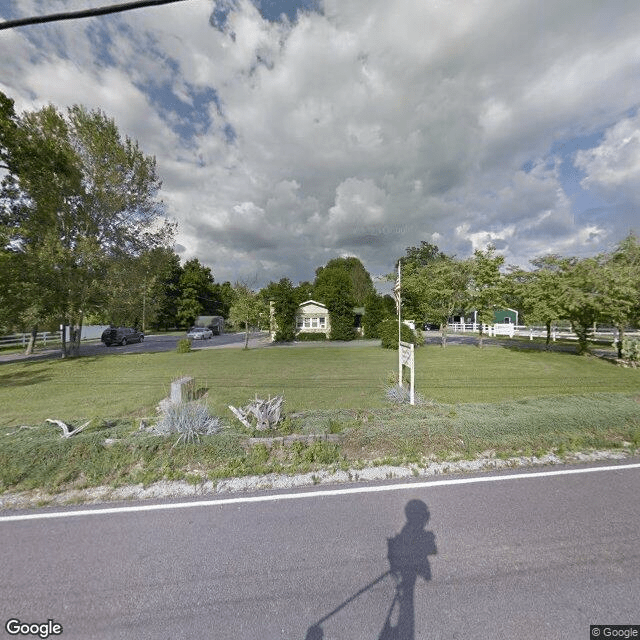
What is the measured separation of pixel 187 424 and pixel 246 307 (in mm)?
17304

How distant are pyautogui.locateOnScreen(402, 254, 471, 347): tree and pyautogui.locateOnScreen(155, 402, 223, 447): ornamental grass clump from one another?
61.6 ft

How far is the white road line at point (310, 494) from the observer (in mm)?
3264

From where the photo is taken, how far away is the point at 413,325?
22.2m

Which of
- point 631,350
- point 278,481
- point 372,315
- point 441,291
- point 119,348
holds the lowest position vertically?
point 119,348

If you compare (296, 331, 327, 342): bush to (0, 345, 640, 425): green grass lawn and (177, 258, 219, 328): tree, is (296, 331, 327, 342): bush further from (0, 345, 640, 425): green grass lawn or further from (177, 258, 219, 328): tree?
(177, 258, 219, 328): tree

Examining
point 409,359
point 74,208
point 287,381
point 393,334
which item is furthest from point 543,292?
point 74,208

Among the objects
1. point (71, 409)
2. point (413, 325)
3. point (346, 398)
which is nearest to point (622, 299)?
point (413, 325)

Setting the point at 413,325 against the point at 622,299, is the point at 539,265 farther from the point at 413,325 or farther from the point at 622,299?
the point at 413,325

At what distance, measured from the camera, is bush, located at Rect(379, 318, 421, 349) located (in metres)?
19.3

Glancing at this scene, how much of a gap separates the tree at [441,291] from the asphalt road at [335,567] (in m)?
18.1

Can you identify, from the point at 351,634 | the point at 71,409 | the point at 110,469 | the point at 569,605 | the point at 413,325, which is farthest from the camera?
the point at 413,325

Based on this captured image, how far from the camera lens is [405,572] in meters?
2.49

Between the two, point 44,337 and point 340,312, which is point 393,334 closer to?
point 340,312

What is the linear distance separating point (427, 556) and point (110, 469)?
408cm
